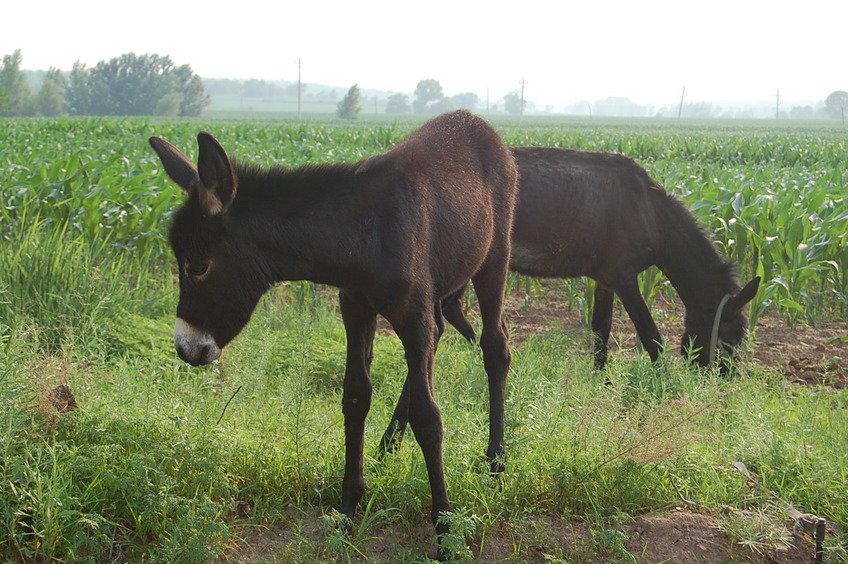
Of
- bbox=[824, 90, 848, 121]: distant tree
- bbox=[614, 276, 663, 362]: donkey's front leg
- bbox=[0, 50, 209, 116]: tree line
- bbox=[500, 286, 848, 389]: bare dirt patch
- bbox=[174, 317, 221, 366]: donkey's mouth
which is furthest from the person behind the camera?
bbox=[824, 90, 848, 121]: distant tree

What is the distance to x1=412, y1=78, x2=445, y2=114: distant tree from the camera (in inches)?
6216

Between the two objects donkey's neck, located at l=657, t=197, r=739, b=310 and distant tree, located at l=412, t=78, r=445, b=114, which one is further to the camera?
distant tree, located at l=412, t=78, r=445, b=114

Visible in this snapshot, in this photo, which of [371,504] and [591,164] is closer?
[371,504]

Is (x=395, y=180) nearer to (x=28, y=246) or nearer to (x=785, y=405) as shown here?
(x=785, y=405)

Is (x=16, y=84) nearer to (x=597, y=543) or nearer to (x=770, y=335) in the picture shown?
(x=770, y=335)

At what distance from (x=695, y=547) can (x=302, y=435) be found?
78.7 inches

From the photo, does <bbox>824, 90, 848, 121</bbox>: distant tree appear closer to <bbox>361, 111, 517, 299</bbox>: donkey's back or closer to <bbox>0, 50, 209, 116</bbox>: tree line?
<bbox>0, 50, 209, 116</bbox>: tree line

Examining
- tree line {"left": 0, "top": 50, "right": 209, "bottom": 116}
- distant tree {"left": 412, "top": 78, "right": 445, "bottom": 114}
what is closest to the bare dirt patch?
tree line {"left": 0, "top": 50, "right": 209, "bottom": 116}

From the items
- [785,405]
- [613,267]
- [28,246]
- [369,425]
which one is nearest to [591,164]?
[613,267]

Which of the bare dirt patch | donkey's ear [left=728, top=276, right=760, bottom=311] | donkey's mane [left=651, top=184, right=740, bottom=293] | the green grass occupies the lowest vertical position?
the bare dirt patch

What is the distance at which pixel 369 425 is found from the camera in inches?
206

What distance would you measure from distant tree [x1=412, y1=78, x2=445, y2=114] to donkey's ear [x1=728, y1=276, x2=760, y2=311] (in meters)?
151

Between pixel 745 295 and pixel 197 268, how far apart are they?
4946mm

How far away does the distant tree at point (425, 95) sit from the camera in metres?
158
